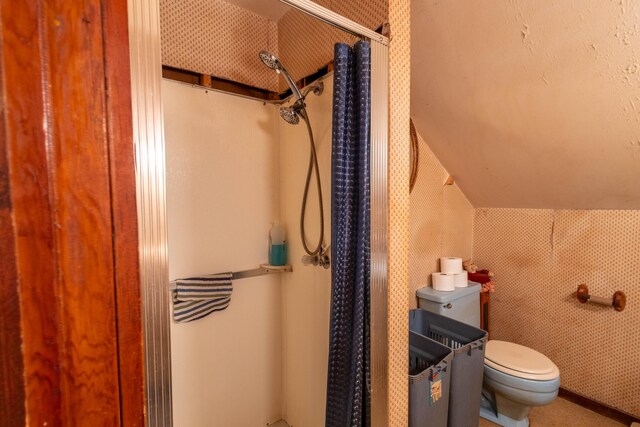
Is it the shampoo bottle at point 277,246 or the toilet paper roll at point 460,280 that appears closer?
the shampoo bottle at point 277,246

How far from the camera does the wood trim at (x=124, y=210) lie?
48 centimetres

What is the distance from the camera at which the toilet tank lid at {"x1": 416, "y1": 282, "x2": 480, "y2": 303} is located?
2.04 metres

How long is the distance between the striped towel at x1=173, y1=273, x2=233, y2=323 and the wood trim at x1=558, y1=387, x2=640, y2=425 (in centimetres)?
255


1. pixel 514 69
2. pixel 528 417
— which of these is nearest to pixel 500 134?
pixel 514 69

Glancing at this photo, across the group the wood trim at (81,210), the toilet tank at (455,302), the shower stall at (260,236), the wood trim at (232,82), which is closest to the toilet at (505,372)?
the toilet tank at (455,302)

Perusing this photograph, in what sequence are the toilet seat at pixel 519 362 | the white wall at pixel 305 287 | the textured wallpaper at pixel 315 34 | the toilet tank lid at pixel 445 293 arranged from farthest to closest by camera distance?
the toilet tank lid at pixel 445 293 < the toilet seat at pixel 519 362 < the white wall at pixel 305 287 < the textured wallpaper at pixel 315 34

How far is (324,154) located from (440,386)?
1304 millimetres

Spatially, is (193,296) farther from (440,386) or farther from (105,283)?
(440,386)

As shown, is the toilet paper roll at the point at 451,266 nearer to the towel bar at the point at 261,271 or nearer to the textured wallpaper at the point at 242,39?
the towel bar at the point at 261,271

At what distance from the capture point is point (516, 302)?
237 centimetres

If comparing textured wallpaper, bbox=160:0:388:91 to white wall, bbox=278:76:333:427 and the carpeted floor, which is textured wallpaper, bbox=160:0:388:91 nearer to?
white wall, bbox=278:76:333:427

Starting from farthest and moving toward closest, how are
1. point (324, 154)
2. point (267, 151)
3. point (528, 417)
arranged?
point (528, 417), point (267, 151), point (324, 154)

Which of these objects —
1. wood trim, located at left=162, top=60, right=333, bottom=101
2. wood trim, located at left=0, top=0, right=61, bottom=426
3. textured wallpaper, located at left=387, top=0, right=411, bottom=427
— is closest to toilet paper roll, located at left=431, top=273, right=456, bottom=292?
textured wallpaper, located at left=387, top=0, right=411, bottom=427

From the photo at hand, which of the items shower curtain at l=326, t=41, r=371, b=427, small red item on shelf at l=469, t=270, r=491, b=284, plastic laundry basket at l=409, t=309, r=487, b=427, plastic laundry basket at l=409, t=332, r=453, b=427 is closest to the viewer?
shower curtain at l=326, t=41, r=371, b=427
